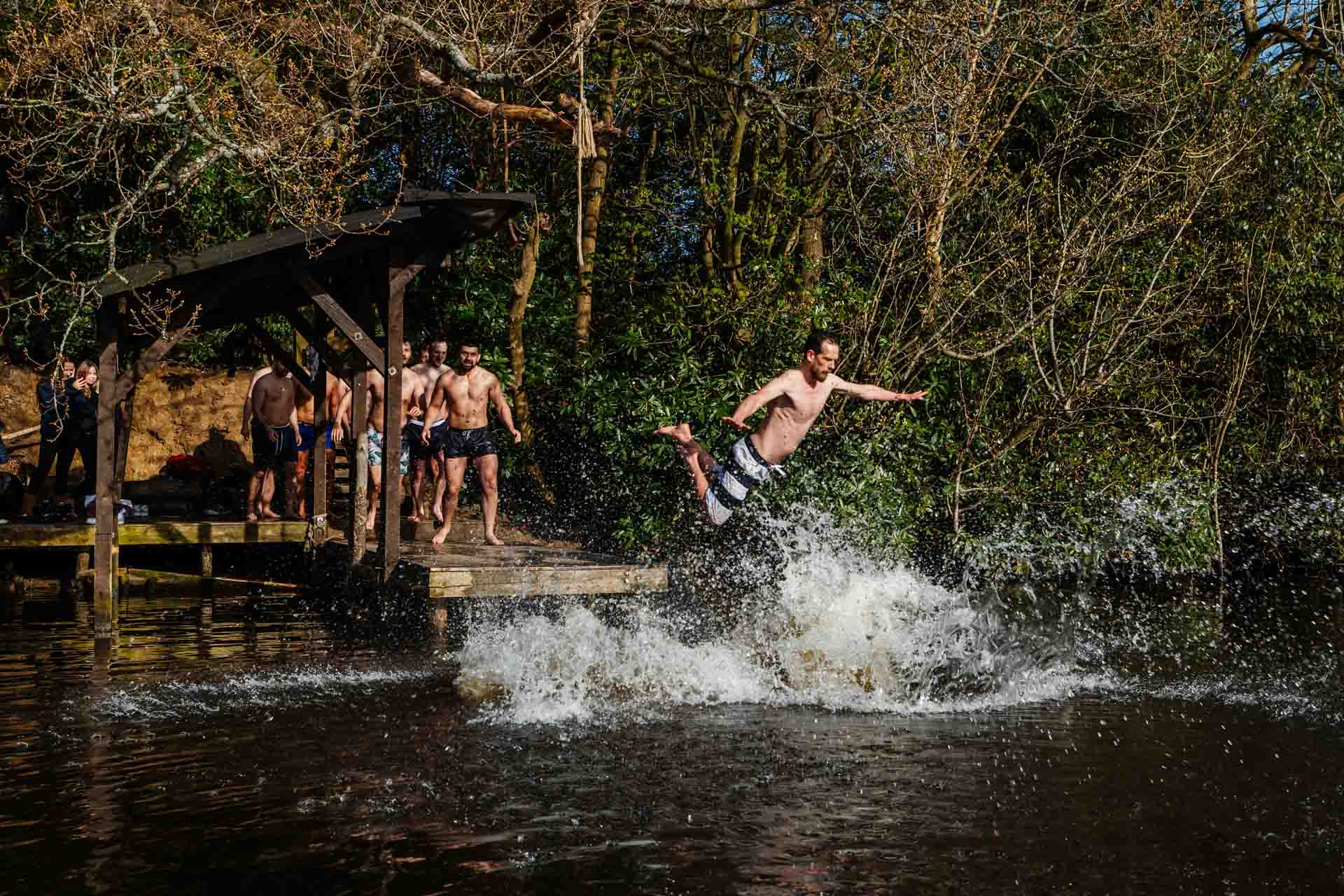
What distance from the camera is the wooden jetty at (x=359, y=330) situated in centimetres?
973

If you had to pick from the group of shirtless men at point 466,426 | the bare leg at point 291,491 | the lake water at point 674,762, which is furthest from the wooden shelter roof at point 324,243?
the bare leg at point 291,491

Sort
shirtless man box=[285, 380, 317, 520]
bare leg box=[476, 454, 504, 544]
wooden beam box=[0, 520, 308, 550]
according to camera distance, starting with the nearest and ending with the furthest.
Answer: bare leg box=[476, 454, 504, 544], wooden beam box=[0, 520, 308, 550], shirtless man box=[285, 380, 317, 520]

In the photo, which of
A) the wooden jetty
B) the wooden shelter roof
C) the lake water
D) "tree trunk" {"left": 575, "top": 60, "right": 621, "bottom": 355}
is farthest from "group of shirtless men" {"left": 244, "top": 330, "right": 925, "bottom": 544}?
"tree trunk" {"left": 575, "top": 60, "right": 621, "bottom": 355}

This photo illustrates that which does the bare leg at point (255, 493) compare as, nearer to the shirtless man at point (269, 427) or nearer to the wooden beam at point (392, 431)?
the shirtless man at point (269, 427)

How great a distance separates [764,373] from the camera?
15172 millimetres

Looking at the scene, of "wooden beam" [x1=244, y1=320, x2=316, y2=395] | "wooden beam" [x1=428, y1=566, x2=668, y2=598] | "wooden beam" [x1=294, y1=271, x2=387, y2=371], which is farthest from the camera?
"wooden beam" [x1=244, y1=320, x2=316, y2=395]

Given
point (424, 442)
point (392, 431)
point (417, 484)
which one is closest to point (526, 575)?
point (392, 431)

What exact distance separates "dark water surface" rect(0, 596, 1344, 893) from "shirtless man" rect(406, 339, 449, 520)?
12.1ft

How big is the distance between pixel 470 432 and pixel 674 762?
5.67 metres

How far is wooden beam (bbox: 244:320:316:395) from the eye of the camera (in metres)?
13.8

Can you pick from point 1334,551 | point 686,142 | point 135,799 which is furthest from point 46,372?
point 1334,551

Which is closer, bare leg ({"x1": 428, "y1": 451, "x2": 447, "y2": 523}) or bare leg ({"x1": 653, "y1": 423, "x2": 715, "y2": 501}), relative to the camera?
Result: bare leg ({"x1": 653, "y1": 423, "x2": 715, "y2": 501})

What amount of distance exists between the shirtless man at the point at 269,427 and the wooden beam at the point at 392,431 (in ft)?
11.7

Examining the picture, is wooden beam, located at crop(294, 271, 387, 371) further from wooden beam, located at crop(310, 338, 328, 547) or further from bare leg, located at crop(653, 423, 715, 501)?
wooden beam, located at crop(310, 338, 328, 547)
